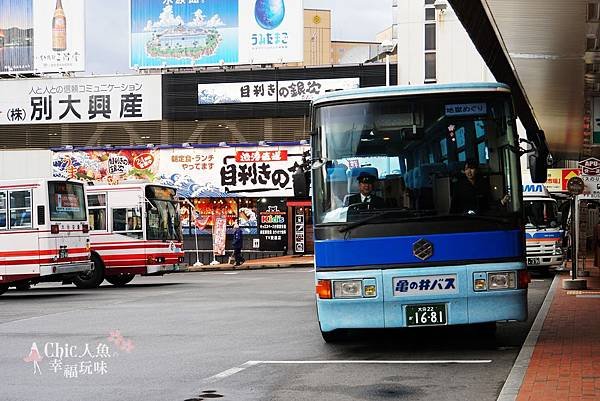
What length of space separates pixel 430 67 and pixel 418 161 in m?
36.8

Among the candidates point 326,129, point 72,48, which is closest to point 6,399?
point 326,129

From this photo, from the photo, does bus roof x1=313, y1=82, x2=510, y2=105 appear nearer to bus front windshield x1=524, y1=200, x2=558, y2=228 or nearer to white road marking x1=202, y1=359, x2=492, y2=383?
white road marking x1=202, y1=359, x2=492, y2=383

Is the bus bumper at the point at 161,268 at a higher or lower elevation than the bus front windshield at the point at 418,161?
lower

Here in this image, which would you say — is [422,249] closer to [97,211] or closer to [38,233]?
[38,233]

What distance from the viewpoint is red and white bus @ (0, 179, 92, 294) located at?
2391 cm

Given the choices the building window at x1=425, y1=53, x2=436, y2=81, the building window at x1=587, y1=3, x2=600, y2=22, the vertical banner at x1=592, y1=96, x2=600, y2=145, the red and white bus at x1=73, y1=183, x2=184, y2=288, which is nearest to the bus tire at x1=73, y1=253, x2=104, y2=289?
the red and white bus at x1=73, y1=183, x2=184, y2=288

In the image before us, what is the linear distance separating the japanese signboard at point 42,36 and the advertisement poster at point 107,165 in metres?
4.28

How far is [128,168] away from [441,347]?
36.9m

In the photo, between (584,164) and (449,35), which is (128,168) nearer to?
(449,35)

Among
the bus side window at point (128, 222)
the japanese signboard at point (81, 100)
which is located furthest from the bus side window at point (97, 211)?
the japanese signboard at point (81, 100)

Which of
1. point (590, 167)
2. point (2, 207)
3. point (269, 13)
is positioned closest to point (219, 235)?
point (269, 13)

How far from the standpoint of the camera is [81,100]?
163 feet

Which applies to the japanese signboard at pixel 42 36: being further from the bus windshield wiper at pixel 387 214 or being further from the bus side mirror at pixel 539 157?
the bus windshield wiper at pixel 387 214

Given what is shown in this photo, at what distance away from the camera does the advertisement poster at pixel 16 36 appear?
5081 cm
